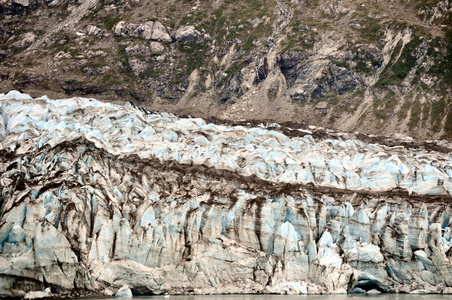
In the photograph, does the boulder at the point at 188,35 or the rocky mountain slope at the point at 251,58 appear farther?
the boulder at the point at 188,35

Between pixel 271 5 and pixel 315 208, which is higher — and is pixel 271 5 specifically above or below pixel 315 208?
above

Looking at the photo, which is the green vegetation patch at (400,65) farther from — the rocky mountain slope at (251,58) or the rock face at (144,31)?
the rock face at (144,31)

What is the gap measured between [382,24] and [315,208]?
8187 cm

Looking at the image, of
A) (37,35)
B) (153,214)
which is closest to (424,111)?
(153,214)

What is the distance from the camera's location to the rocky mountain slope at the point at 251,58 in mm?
99375

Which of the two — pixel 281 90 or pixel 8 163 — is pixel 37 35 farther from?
pixel 8 163

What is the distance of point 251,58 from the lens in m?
114

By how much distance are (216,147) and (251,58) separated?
67781mm

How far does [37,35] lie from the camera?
4564 inches

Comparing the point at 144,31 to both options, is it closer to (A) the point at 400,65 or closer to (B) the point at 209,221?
(A) the point at 400,65

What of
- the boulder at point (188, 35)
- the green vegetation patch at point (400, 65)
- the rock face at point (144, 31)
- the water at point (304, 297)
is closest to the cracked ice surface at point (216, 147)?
the water at point (304, 297)

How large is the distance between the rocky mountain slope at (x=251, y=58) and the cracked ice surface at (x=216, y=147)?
38.9 m

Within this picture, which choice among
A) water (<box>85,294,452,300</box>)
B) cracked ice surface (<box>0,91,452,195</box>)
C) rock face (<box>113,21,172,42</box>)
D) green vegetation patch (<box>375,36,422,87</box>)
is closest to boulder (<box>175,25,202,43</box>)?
rock face (<box>113,21,172,42</box>)

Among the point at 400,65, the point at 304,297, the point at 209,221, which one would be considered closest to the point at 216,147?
the point at 209,221
